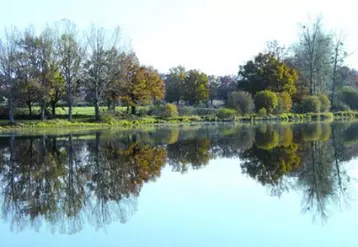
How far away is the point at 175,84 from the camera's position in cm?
7381

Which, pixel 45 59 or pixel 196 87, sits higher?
→ pixel 45 59

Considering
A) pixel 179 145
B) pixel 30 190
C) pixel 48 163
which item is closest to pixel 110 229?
pixel 30 190

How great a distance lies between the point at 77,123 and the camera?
4806 cm

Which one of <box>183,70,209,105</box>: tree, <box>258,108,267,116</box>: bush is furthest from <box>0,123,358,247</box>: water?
<box>183,70,209,105</box>: tree

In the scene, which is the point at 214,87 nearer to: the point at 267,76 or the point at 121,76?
the point at 267,76

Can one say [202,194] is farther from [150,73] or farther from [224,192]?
[150,73]

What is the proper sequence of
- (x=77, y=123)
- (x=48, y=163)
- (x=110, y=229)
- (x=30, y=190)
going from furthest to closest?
(x=77, y=123)
(x=48, y=163)
(x=30, y=190)
(x=110, y=229)

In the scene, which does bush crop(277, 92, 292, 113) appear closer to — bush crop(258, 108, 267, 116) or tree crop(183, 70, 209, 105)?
bush crop(258, 108, 267, 116)

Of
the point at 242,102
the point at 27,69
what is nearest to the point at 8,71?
the point at 27,69

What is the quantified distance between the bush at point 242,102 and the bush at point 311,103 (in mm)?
8872

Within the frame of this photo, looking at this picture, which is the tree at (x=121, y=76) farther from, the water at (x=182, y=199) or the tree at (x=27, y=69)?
the water at (x=182, y=199)

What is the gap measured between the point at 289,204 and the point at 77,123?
39145 mm

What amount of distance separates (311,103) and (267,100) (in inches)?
295

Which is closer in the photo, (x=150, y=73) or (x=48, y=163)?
(x=48, y=163)
